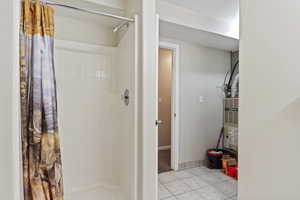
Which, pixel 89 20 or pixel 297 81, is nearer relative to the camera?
pixel 297 81

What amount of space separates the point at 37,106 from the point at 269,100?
144cm

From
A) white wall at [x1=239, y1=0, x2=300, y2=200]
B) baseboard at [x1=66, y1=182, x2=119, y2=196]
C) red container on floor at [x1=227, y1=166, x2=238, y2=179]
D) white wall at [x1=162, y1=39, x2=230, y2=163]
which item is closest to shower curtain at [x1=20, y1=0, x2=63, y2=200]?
baseboard at [x1=66, y1=182, x2=119, y2=196]

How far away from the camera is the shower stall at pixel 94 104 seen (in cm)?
186

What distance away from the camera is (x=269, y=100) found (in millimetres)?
874

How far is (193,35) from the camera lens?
2.54 m

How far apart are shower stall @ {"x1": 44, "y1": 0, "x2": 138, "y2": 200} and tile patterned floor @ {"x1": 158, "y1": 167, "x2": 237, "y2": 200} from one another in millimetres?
634

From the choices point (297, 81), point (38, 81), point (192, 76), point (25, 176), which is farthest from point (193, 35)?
point (25, 176)

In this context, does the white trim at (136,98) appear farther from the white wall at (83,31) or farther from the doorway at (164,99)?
the doorway at (164,99)

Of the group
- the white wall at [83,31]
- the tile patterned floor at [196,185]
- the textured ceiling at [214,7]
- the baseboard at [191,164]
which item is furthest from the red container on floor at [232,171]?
the white wall at [83,31]

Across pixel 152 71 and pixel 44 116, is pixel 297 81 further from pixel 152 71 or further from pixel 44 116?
pixel 44 116

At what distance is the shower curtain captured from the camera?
113cm

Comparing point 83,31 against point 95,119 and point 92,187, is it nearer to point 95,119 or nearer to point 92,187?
point 95,119

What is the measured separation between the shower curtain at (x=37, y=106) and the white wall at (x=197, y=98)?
77.8 inches

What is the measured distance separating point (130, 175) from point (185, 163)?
1398mm
